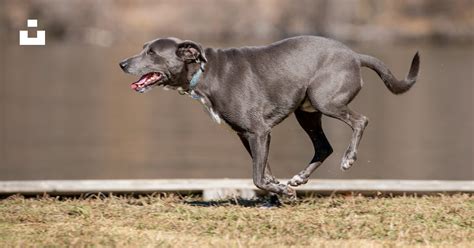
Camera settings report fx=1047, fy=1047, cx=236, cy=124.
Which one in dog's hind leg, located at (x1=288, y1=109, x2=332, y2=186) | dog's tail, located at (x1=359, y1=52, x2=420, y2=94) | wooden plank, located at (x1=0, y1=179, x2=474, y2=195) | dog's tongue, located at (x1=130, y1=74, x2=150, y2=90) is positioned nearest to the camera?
dog's tongue, located at (x1=130, y1=74, x2=150, y2=90)

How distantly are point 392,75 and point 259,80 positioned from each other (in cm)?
151

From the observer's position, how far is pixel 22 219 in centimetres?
925

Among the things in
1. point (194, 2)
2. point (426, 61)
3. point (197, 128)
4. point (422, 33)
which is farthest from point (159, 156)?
point (194, 2)

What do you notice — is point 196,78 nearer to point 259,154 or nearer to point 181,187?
point 259,154

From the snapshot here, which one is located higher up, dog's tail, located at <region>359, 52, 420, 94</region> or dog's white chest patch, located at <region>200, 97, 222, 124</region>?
dog's tail, located at <region>359, 52, 420, 94</region>

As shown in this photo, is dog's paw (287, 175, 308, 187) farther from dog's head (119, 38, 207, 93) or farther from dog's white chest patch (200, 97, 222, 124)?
dog's head (119, 38, 207, 93)

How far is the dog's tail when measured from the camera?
34.5ft

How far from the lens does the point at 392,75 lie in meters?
10.7

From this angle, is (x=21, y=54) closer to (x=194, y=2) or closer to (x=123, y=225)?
(x=194, y=2)

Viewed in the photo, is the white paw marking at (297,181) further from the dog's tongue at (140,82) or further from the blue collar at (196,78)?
the dog's tongue at (140,82)

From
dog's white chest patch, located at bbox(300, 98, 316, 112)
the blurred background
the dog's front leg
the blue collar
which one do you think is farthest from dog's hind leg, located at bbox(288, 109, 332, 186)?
the blue collar

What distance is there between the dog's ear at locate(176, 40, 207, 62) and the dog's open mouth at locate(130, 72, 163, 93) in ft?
0.92

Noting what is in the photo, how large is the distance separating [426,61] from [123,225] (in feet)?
176

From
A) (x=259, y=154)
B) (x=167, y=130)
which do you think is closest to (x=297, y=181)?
(x=259, y=154)
